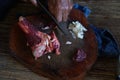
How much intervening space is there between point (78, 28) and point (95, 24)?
0.16 meters

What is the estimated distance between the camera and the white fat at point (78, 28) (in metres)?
0.99

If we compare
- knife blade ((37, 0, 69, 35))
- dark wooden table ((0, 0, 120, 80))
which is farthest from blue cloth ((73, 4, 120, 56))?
knife blade ((37, 0, 69, 35))

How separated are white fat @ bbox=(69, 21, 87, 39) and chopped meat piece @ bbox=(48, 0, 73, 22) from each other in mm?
64

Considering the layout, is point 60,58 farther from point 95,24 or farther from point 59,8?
point 95,24

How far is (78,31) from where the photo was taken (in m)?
0.99

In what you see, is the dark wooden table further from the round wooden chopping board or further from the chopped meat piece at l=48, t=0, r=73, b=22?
the chopped meat piece at l=48, t=0, r=73, b=22

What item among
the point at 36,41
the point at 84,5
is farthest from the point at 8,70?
the point at 84,5

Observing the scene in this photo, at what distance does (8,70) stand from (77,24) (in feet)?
1.03

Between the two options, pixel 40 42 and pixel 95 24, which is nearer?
pixel 40 42

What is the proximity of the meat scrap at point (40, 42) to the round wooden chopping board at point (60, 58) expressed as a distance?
2 cm

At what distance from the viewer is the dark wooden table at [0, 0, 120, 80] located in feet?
3.10

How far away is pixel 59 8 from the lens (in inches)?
36.8

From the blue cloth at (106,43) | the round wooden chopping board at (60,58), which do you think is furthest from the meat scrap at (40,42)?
the blue cloth at (106,43)

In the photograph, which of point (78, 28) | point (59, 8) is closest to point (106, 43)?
point (78, 28)
